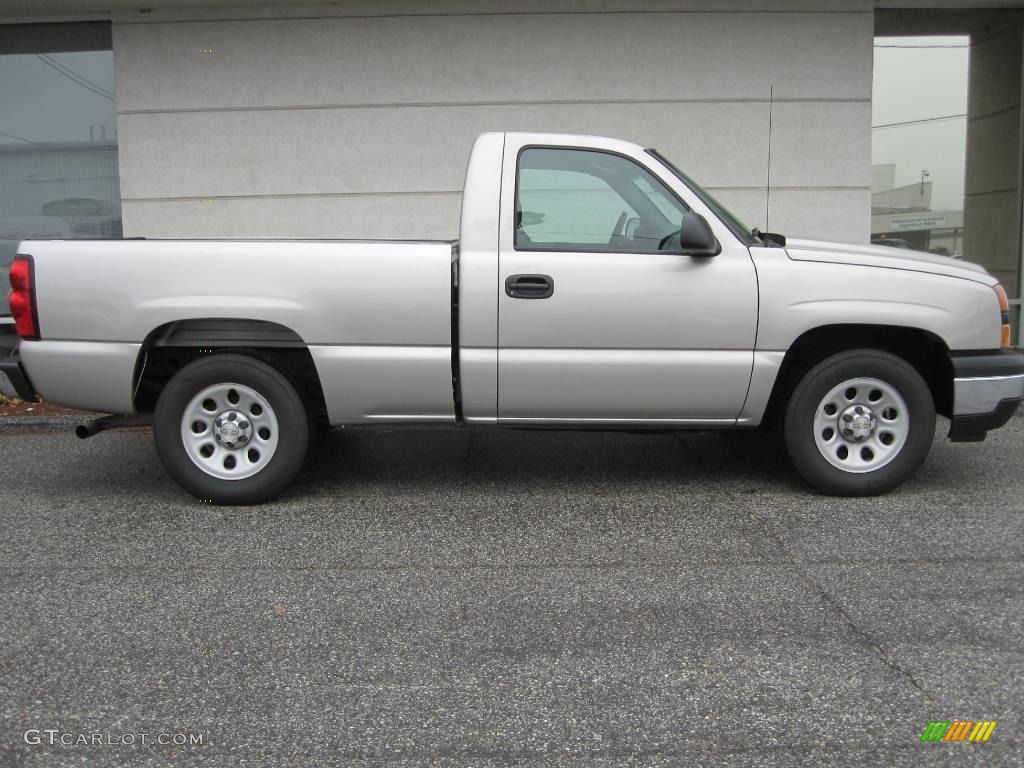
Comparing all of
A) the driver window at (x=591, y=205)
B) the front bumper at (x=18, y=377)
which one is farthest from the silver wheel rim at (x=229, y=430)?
the driver window at (x=591, y=205)

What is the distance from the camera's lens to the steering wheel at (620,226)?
521cm

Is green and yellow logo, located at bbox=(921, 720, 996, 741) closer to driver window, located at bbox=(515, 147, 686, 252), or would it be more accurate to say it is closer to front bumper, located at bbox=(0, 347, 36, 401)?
driver window, located at bbox=(515, 147, 686, 252)

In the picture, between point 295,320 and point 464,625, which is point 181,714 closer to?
point 464,625

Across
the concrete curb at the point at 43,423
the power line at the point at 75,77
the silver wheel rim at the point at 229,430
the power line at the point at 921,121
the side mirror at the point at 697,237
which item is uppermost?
the power line at the point at 75,77

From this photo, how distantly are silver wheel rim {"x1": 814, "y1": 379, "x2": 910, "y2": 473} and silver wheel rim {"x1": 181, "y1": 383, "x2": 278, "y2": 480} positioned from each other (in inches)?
118

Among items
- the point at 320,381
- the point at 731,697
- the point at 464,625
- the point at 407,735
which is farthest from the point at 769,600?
the point at 320,381

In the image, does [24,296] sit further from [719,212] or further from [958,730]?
[958,730]

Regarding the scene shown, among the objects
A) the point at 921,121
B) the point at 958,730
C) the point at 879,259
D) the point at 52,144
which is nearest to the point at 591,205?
the point at 879,259

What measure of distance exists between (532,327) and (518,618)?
1798 millimetres

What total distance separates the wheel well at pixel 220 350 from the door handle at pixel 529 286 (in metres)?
1.15

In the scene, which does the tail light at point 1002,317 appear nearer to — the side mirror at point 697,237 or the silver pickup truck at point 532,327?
the silver pickup truck at point 532,327

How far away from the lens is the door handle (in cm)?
509

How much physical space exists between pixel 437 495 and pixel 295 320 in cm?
131

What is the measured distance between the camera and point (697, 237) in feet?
16.3
